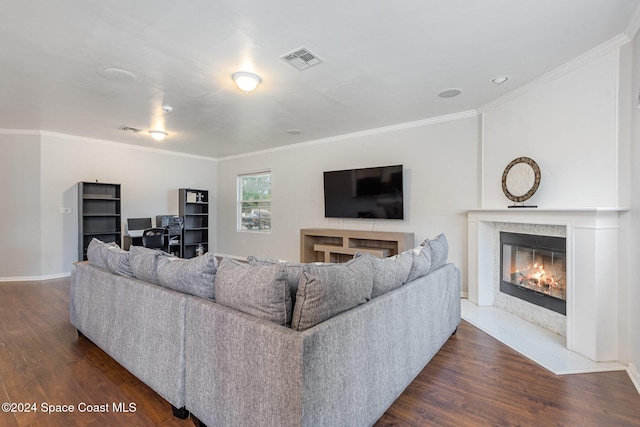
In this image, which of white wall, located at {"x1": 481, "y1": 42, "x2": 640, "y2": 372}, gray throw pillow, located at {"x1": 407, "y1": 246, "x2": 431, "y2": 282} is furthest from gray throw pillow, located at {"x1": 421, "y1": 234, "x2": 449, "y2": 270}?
white wall, located at {"x1": 481, "y1": 42, "x2": 640, "y2": 372}

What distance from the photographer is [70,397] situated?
192 centimetres

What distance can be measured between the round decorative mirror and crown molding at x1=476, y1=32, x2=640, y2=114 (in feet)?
2.49

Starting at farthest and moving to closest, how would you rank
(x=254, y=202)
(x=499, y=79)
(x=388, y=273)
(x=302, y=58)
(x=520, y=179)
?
(x=254, y=202) → (x=520, y=179) → (x=499, y=79) → (x=302, y=58) → (x=388, y=273)

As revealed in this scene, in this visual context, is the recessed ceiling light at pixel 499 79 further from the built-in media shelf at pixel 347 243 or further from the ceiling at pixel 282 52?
the built-in media shelf at pixel 347 243

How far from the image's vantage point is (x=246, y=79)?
2980 mm

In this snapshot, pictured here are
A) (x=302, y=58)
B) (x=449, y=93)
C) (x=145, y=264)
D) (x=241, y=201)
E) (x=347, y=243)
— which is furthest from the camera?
(x=241, y=201)

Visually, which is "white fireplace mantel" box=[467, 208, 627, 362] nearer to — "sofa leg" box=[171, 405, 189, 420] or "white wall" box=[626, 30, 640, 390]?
"white wall" box=[626, 30, 640, 390]

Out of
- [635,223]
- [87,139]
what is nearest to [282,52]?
[635,223]

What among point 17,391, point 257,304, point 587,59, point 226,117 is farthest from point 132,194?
point 587,59

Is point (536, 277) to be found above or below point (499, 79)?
below

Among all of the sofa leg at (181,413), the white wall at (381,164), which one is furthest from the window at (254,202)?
the sofa leg at (181,413)

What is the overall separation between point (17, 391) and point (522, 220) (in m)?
4.44

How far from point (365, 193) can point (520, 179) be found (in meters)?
2.25

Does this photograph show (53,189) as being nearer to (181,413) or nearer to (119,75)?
(119,75)
